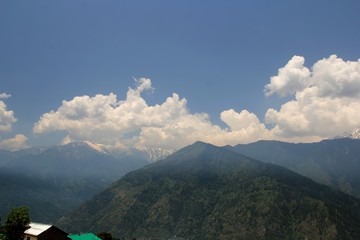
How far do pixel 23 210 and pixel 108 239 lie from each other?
78228 mm

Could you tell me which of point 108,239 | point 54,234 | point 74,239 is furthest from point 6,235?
point 108,239

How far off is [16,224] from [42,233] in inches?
506

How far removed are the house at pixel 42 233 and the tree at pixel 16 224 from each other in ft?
26.1

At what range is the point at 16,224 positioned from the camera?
116 meters

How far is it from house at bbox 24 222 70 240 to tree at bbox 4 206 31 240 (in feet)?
26.1

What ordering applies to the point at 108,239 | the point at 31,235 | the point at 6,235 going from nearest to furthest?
the point at 6,235
the point at 31,235
the point at 108,239

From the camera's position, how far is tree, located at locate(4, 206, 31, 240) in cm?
11550

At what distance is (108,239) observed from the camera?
622 ft

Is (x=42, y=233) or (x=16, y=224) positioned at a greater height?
(x=16, y=224)

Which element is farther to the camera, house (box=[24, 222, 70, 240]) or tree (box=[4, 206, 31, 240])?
house (box=[24, 222, 70, 240])

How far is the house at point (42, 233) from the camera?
12525cm

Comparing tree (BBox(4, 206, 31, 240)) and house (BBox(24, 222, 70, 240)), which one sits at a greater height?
tree (BBox(4, 206, 31, 240))

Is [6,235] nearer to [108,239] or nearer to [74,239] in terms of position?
[74,239]

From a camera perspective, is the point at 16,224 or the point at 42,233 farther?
the point at 42,233
